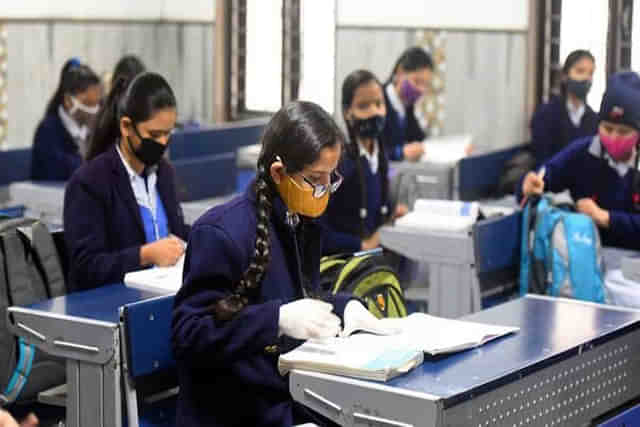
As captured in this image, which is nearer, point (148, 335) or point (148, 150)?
point (148, 335)

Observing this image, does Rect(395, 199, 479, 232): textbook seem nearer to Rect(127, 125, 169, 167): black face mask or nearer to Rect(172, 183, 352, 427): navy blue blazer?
Rect(127, 125, 169, 167): black face mask

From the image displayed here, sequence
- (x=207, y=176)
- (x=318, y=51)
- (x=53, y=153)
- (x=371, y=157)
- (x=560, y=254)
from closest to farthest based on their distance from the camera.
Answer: (x=560, y=254)
(x=371, y=157)
(x=53, y=153)
(x=207, y=176)
(x=318, y=51)

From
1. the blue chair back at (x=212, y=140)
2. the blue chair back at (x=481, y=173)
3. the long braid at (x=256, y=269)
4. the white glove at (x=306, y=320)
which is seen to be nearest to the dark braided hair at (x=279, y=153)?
the long braid at (x=256, y=269)

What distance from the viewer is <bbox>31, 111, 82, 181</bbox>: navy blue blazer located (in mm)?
7094

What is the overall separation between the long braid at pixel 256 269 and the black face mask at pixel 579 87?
16.2 ft

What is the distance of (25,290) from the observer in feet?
13.2

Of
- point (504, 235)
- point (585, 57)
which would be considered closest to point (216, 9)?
point (585, 57)

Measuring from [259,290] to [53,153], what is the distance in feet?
14.0

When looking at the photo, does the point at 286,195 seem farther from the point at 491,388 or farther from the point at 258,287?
the point at 491,388

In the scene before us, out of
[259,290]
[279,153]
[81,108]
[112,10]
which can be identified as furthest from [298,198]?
[112,10]

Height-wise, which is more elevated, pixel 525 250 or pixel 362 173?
pixel 362 173

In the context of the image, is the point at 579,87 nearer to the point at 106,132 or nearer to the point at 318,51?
the point at 318,51

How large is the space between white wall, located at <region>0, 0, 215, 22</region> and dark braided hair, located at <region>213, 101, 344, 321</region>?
21.5ft

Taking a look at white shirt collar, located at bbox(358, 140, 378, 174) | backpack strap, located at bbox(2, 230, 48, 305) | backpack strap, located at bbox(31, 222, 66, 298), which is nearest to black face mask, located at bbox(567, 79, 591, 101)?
white shirt collar, located at bbox(358, 140, 378, 174)
